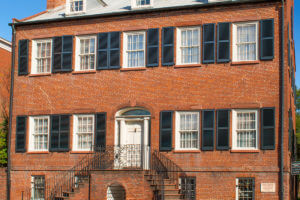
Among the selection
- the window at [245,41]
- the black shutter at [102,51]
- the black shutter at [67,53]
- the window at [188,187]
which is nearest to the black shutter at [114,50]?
the black shutter at [102,51]

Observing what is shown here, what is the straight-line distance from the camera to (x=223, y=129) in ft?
69.1

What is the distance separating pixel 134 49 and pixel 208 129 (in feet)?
16.4

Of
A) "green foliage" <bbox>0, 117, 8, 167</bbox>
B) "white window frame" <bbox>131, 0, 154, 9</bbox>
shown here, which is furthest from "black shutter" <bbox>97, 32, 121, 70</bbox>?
"green foliage" <bbox>0, 117, 8, 167</bbox>

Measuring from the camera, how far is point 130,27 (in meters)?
23.0

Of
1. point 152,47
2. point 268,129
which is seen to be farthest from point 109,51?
point 268,129

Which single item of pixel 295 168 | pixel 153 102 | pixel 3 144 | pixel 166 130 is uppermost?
pixel 153 102

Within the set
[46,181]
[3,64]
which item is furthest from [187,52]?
[3,64]

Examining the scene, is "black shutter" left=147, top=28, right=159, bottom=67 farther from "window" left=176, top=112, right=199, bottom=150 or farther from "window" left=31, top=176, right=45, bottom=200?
"window" left=31, top=176, right=45, bottom=200

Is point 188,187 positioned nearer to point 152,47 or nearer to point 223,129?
point 223,129

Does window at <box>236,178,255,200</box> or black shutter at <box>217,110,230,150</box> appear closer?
window at <box>236,178,255,200</box>

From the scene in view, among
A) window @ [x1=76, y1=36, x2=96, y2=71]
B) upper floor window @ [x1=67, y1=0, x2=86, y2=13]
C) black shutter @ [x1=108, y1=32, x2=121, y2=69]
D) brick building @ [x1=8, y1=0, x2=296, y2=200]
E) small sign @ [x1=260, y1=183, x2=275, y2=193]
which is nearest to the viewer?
small sign @ [x1=260, y1=183, x2=275, y2=193]

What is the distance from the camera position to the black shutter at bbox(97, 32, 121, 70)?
75.8 feet

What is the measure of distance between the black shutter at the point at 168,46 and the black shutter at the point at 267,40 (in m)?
3.84

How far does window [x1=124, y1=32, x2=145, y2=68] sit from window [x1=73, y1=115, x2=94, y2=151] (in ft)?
10.0
